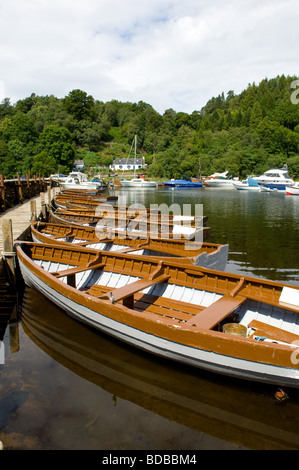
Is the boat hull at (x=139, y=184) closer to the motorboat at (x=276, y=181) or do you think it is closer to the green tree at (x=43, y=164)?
the green tree at (x=43, y=164)

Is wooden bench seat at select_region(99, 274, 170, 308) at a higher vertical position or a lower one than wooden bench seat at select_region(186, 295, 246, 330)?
higher

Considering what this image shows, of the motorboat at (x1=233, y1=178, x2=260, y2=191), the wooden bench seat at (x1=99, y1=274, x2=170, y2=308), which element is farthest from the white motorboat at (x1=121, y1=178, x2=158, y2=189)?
the wooden bench seat at (x1=99, y1=274, x2=170, y2=308)

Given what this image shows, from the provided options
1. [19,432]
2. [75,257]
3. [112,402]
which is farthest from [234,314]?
[75,257]

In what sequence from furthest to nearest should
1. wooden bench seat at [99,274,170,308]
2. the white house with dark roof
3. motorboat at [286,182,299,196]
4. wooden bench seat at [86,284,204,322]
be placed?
the white house with dark roof
motorboat at [286,182,299,196]
wooden bench seat at [86,284,204,322]
wooden bench seat at [99,274,170,308]

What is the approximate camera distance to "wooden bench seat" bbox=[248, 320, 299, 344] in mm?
5926

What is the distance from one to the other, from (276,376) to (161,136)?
5248 inches

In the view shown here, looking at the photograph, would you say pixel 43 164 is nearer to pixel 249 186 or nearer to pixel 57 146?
pixel 57 146

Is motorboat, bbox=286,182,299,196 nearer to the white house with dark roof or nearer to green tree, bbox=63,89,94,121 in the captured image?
the white house with dark roof

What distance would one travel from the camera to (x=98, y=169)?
10438 cm

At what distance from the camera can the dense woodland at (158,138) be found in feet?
280

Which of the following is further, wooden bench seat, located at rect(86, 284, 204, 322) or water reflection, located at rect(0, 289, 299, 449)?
wooden bench seat, located at rect(86, 284, 204, 322)

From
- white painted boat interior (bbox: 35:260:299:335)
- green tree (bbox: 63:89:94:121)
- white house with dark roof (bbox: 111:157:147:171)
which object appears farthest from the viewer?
green tree (bbox: 63:89:94:121)

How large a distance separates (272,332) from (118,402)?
3289 millimetres

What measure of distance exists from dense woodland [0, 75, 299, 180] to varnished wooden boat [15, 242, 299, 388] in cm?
7075
